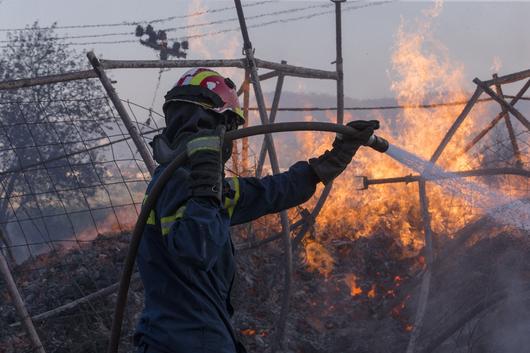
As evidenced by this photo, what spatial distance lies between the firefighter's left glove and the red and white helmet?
50cm

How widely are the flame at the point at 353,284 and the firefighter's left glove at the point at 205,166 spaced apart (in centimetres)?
740

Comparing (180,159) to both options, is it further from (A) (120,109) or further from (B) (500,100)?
(B) (500,100)

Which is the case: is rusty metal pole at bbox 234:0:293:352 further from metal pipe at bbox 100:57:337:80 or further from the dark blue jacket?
the dark blue jacket

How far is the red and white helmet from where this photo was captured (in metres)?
3.31

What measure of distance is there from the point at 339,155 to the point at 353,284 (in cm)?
686

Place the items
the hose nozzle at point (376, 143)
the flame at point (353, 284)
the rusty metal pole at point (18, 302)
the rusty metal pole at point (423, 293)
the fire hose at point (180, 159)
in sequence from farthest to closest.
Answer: the flame at point (353, 284)
the rusty metal pole at point (423, 293)
the rusty metal pole at point (18, 302)
the hose nozzle at point (376, 143)
the fire hose at point (180, 159)

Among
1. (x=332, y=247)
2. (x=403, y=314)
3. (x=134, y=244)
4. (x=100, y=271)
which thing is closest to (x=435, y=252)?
(x=403, y=314)

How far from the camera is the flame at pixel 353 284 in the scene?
979 centimetres

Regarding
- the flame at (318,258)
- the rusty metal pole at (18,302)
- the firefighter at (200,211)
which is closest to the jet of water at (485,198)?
the flame at (318,258)

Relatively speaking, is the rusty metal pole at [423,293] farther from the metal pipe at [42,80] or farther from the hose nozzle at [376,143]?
the metal pipe at [42,80]

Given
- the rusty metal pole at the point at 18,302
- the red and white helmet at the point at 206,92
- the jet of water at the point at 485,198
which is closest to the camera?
the red and white helmet at the point at 206,92

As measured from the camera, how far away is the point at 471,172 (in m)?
6.56

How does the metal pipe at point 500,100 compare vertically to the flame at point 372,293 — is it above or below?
above

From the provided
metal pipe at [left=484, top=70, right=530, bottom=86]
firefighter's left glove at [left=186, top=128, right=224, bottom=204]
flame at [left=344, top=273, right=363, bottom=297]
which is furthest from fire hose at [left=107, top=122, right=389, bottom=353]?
flame at [left=344, top=273, right=363, bottom=297]
